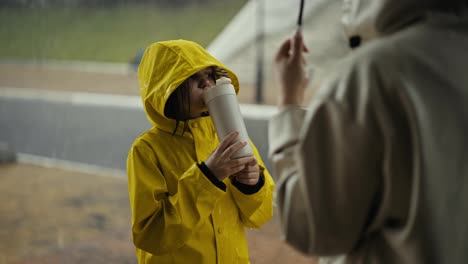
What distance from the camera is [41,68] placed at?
6.28 meters

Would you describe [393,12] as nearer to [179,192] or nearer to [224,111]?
[224,111]

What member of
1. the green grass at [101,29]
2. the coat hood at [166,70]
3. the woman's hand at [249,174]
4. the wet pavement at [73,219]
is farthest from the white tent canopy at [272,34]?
the woman's hand at [249,174]

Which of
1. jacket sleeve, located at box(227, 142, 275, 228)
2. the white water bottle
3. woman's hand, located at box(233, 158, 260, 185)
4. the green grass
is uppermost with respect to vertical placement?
the white water bottle

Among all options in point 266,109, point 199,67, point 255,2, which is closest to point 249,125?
point 266,109

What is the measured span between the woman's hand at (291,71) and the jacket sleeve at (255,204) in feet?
1.57

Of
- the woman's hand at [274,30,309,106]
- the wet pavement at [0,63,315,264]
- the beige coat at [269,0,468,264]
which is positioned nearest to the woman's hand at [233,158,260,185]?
the woman's hand at [274,30,309,106]

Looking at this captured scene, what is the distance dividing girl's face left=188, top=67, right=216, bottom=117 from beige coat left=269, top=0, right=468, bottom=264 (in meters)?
0.66

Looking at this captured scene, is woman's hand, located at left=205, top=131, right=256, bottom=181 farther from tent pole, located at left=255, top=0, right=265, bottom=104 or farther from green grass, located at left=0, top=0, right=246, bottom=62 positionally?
green grass, located at left=0, top=0, right=246, bottom=62

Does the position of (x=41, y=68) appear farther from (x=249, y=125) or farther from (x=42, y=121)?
(x=249, y=125)

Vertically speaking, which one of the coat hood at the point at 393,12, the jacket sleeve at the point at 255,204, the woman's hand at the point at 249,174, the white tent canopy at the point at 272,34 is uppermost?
the coat hood at the point at 393,12

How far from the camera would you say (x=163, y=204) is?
1.36 metres

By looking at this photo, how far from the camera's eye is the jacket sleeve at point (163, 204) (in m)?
1.29

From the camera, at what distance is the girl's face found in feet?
4.72

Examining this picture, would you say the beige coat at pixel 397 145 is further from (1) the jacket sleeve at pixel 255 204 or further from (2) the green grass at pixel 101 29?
(2) the green grass at pixel 101 29
